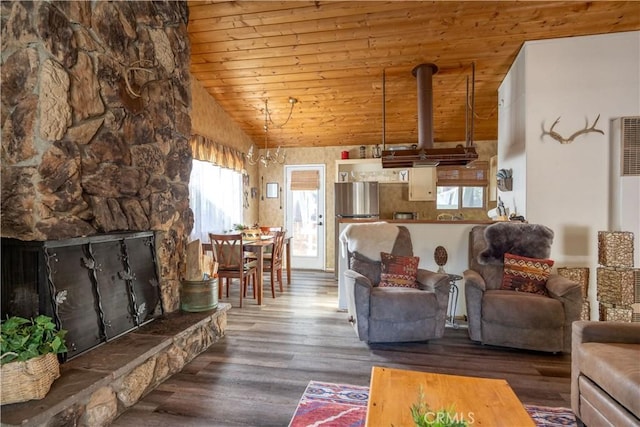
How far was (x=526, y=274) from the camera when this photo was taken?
3.26 metres

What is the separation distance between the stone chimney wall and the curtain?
4.69ft

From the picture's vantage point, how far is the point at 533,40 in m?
3.80

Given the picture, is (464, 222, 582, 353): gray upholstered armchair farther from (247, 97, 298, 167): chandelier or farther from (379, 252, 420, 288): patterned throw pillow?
(247, 97, 298, 167): chandelier

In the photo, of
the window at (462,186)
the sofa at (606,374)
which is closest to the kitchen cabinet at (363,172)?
the window at (462,186)

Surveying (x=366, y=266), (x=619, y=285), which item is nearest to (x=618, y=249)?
(x=619, y=285)

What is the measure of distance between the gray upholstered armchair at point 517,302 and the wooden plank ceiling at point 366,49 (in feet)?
6.99

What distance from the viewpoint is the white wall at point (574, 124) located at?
3.66m

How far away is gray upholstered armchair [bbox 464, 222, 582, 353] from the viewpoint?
2928 millimetres

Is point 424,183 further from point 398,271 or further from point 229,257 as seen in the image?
point 229,257

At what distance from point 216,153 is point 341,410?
14.1ft

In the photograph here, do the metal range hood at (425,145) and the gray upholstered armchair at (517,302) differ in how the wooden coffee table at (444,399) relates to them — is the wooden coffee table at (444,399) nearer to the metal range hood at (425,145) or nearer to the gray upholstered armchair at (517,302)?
the gray upholstered armchair at (517,302)

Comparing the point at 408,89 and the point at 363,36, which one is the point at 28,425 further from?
the point at 408,89

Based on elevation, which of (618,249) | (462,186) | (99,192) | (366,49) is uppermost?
(366,49)

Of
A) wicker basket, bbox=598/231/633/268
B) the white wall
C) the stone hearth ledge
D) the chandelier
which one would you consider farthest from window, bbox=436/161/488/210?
the stone hearth ledge
